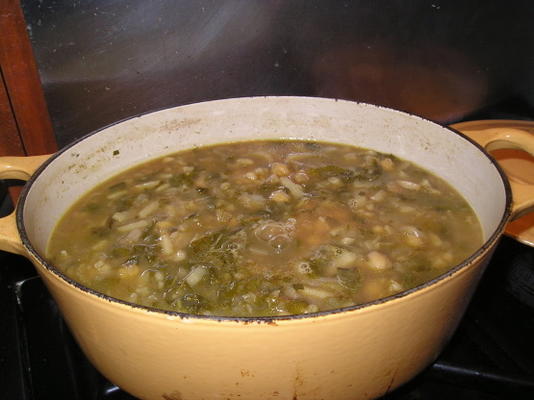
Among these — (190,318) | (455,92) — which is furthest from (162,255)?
(455,92)

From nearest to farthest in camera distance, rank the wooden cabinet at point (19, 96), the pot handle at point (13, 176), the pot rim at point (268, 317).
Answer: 1. the pot rim at point (268, 317)
2. the pot handle at point (13, 176)
3. the wooden cabinet at point (19, 96)

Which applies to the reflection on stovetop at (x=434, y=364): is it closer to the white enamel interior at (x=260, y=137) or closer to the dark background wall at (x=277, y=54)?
the white enamel interior at (x=260, y=137)

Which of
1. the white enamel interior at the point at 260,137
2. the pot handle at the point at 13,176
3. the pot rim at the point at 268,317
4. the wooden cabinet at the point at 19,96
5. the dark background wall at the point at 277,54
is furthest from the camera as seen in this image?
the dark background wall at the point at 277,54

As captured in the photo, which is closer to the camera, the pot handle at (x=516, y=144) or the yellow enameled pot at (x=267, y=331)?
the yellow enameled pot at (x=267, y=331)

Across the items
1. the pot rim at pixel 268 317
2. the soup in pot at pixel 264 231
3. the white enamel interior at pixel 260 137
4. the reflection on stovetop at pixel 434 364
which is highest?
the pot rim at pixel 268 317

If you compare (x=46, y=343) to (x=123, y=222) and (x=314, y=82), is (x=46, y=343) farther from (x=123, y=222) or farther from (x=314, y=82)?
(x=314, y=82)

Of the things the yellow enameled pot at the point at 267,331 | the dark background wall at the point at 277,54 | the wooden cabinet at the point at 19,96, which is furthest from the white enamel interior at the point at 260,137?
the wooden cabinet at the point at 19,96

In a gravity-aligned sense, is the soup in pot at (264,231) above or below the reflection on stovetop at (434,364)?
above

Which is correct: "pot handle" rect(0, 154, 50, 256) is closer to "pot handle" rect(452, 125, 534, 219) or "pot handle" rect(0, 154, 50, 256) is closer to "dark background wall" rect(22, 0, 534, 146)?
"dark background wall" rect(22, 0, 534, 146)
